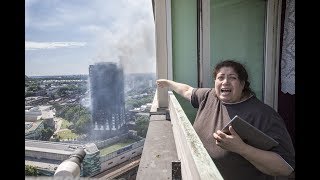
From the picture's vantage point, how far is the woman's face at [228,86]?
7.48ft

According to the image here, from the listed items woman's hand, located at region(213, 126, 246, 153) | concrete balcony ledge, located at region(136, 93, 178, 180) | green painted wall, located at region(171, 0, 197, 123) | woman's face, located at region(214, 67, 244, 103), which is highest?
green painted wall, located at region(171, 0, 197, 123)

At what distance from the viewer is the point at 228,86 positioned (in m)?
2.31

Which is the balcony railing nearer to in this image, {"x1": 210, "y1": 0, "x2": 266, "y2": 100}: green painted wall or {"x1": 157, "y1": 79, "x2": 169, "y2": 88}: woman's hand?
{"x1": 157, "y1": 79, "x2": 169, "y2": 88}: woman's hand

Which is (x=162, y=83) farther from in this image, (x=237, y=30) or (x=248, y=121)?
(x=248, y=121)

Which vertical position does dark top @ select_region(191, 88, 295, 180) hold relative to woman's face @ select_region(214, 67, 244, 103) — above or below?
below

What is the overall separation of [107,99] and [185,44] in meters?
2.67

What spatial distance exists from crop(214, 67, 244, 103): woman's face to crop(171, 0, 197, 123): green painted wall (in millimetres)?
1112

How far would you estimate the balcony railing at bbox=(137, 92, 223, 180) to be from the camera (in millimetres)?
916

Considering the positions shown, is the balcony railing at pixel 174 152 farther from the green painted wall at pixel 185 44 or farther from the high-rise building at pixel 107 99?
the high-rise building at pixel 107 99

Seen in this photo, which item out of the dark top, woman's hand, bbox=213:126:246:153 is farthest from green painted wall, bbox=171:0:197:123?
woman's hand, bbox=213:126:246:153
